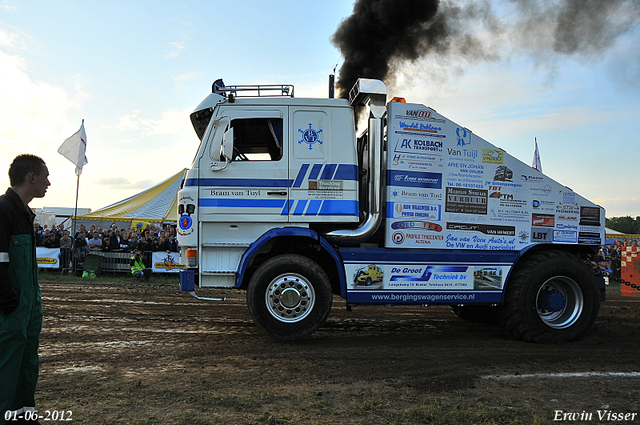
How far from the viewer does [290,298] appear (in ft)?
18.6

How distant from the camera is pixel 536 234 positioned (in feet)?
21.0

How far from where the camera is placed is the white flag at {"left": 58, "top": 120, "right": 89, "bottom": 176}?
15257 mm

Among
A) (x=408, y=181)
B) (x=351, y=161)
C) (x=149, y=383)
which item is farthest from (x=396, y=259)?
(x=149, y=383)

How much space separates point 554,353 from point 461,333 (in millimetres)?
1465

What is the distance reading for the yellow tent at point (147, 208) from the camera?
20.6 metres

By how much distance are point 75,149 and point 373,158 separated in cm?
1366

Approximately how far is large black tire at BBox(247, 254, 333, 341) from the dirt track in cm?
29

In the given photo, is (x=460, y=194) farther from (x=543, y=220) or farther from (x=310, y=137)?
(x=310, y=137)

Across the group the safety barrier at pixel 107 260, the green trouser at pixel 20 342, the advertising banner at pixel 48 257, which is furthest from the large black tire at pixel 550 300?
the advertising banner at pixel 48 257

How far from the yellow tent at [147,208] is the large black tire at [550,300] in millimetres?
17288

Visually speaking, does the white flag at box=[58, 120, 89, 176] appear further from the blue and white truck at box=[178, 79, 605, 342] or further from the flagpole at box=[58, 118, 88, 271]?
the blue and white truck at box=[178, 79, 605, 342]

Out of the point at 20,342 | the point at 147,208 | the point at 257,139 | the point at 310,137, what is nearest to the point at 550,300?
the point at 310,137

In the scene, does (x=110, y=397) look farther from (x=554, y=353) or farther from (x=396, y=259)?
(x=554, y=353)

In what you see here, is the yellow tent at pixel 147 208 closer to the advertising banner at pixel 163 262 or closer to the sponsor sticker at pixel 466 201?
the advertising banner at pixel 163 262
